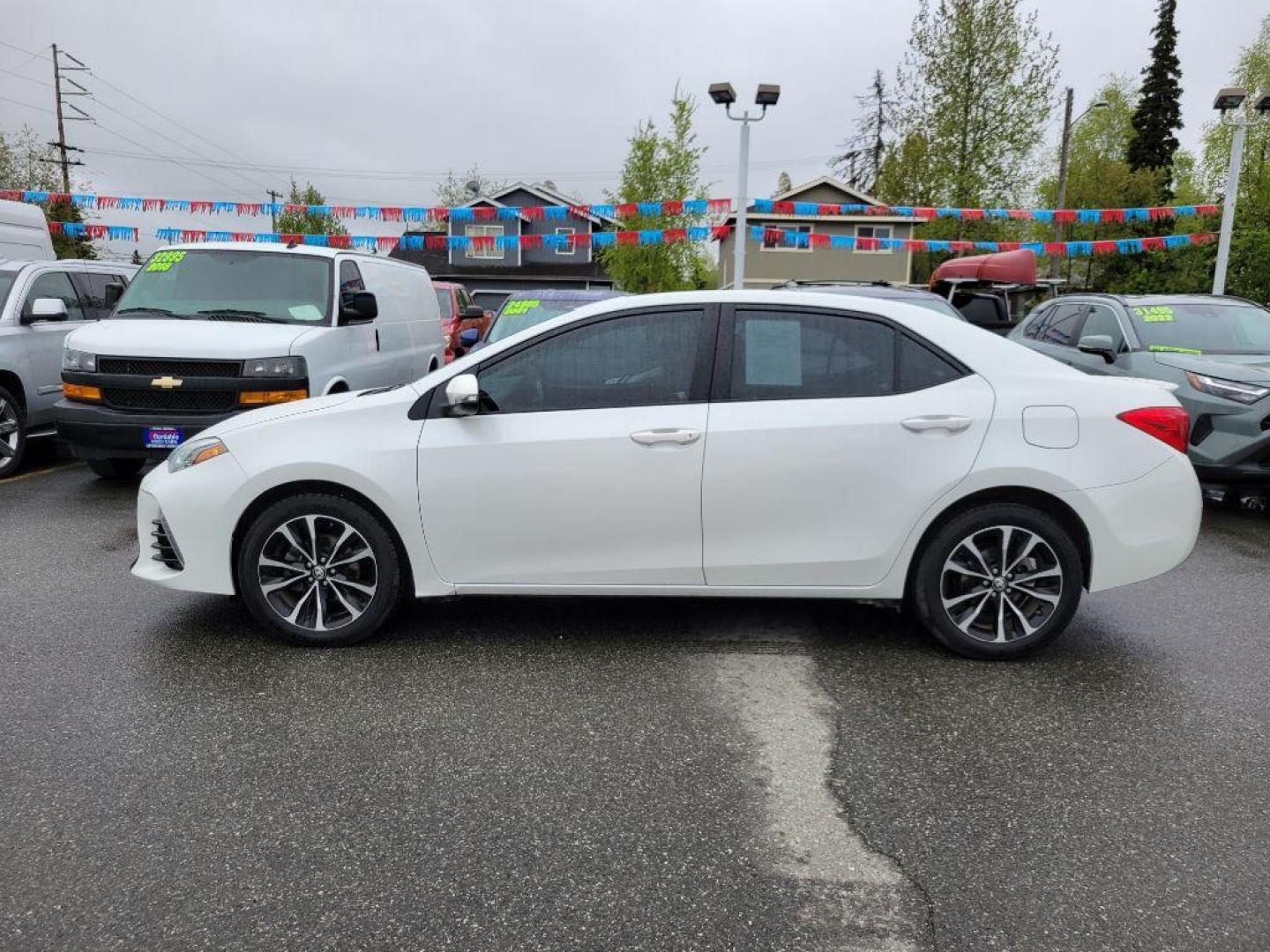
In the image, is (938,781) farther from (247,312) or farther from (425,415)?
(247,312)

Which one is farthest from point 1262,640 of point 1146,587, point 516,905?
point 516,905

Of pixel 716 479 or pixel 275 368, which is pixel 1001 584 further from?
pixel 275 368

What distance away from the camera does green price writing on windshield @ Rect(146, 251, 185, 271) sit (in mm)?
7988

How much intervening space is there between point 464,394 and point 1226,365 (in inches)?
254

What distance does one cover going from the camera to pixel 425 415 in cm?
414

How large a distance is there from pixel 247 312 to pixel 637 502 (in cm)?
511

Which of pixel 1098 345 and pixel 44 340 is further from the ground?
pixel 1098 345

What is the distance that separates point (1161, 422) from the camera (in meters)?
4.02

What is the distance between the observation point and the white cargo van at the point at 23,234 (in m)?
11.1

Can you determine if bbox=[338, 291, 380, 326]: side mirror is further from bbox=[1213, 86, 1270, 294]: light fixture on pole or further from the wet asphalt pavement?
bbox=[1213, 86, 1270, 294]: light fixture on pole

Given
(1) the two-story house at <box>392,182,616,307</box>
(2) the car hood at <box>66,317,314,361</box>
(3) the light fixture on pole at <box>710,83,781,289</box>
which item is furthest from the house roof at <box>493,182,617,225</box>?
(2) the car hood at <box>66,317,314,361</box>

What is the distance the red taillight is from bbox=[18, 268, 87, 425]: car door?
8.93 meters

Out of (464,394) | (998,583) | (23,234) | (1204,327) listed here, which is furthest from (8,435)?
(1204,327)

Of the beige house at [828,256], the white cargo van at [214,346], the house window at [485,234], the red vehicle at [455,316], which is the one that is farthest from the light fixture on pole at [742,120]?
the house window at [485,234]
